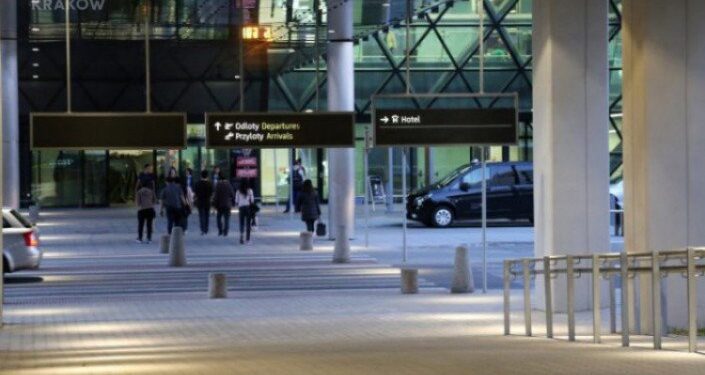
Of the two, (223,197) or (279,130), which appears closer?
(279,130)

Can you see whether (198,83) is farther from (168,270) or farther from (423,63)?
(168,270)

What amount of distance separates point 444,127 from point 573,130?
4.23 meters

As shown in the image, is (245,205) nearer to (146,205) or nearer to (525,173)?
(146,205)

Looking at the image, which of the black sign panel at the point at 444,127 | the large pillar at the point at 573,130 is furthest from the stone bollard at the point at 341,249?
the large pillar at the point at 573,130

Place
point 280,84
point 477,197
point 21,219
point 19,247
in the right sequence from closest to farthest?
point 19,247 < point 21,219 < point 477,197 < point 280,84

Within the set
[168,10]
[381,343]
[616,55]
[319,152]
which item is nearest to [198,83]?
[319,152]

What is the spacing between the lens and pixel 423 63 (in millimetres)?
61844

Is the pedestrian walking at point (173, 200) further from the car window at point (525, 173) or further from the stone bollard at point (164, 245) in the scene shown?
the car window at point (525, 173)

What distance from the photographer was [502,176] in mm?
47625

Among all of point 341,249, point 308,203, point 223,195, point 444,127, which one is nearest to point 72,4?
point 341,249

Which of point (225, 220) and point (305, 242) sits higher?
point (225, 220)

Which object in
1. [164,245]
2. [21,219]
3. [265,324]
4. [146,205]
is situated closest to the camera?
[265,324]

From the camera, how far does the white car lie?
27984 millimetres

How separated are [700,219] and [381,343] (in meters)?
4.15
